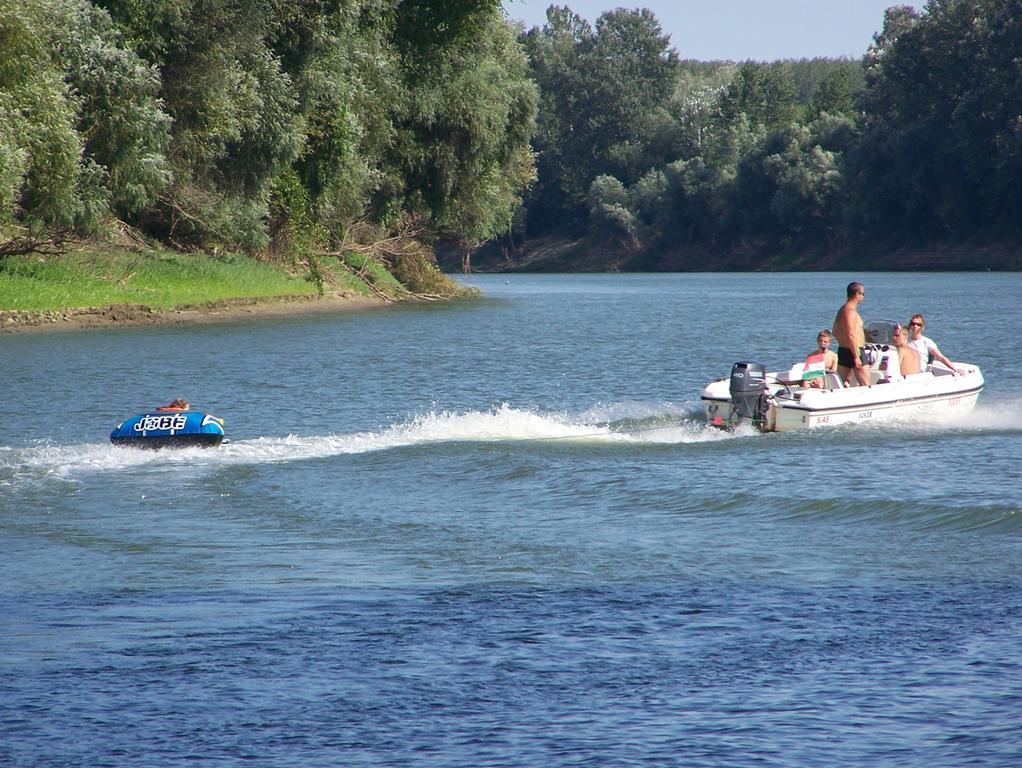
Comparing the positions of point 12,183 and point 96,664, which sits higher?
point 12,183

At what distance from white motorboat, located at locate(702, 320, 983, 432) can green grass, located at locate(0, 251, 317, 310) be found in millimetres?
24976

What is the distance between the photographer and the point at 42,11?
3344 cm

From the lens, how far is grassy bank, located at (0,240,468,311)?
3972cm

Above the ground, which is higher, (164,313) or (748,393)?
(164,313)

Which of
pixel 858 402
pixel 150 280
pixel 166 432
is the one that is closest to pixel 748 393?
pixel 858 402

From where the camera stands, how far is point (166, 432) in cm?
1691

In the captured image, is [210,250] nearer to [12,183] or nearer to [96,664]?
[12,183]

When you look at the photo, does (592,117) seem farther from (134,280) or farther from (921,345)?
(921,345)

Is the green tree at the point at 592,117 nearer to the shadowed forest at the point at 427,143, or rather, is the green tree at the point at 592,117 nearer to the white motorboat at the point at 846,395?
the shadowed forest at the point at 427,143

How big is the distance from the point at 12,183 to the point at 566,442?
18.9 m

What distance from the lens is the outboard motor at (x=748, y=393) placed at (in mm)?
18734

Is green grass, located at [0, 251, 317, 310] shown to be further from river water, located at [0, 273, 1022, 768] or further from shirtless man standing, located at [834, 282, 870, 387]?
shirtless man standing, located at [834, 282, 870, 387]

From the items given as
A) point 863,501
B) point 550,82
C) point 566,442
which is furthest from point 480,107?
point 550,82

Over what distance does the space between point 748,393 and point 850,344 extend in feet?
6.66
